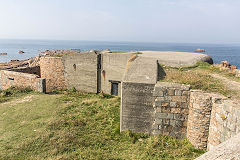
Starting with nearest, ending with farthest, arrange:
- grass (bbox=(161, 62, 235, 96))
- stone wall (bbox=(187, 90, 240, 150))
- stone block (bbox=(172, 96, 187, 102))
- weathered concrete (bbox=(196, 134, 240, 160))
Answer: weathered concrete (bbox=(196, 134, 240, 160))
stone wall (bbox=(187, 90, 240, 150))
stone block (bbox=(172, 96, 187, 102))
grass (bbox=(161, 62, 235, 96))

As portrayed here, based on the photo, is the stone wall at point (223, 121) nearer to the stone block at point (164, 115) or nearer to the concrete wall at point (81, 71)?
the stone block at point (164, 115)

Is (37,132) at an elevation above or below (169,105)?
below

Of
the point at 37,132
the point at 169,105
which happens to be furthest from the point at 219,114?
the point at 37,132

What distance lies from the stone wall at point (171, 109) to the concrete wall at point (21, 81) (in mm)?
8601

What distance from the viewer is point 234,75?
330 inches

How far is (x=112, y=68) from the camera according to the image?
1250 centimetres

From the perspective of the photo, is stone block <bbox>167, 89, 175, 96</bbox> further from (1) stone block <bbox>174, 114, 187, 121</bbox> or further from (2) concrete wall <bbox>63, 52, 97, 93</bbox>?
(2) concrete wall <bbox>63, 52, 97, 93</bbox>

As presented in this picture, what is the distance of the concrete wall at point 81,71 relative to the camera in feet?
43.2

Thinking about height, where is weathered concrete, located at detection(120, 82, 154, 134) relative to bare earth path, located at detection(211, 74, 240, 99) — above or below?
below

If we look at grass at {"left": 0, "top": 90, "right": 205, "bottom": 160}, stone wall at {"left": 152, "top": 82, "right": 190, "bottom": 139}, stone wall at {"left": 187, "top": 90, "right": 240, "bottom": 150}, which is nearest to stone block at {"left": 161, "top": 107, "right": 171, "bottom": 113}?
stone wall at {"left": 152, "top": 82, "right": 190, "bottom": 139}

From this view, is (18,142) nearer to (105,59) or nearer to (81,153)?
(81,153)

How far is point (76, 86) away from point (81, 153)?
28.6 ft

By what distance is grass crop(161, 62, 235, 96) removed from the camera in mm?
6689

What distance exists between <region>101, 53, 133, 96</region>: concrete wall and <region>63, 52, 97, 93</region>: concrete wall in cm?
71
